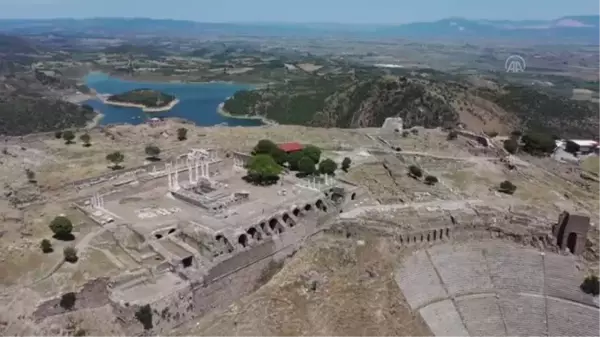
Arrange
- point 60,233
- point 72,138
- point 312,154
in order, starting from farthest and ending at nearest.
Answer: point 72,138 → point 312,154 → point 60,233

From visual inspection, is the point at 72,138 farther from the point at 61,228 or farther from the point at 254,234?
the point at 254,234

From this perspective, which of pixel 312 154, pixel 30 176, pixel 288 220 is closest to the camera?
pixel 288 220

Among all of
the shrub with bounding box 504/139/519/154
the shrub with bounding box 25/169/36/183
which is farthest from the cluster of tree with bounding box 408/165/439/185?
the shrub with bounding box 25/169/36/183

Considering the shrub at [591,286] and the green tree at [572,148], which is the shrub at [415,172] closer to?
the shrub at [591,286]

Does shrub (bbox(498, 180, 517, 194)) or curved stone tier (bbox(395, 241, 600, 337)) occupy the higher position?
shrub (bbox(498, 180, 517, 194))

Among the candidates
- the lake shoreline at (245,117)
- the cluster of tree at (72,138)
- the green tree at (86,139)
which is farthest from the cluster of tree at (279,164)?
the lake shoreline at (245,117)

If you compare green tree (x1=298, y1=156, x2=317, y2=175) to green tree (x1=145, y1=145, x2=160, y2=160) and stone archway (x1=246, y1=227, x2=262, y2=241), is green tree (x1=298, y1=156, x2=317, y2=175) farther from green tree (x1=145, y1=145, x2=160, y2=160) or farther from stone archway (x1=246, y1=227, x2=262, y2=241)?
green tree (x1=145, y1=145, x2=160, y2=160)

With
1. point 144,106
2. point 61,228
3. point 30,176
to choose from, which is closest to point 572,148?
point 61,228
